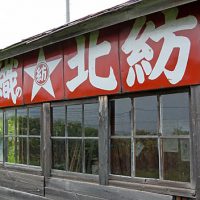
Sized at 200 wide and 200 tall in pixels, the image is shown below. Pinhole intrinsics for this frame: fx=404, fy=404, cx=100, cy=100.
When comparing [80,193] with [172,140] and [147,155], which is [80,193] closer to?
[147,155]

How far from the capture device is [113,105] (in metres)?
5.45

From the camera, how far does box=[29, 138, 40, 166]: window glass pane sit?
705cm

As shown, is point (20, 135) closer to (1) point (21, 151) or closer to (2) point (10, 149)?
(1) point (21, 151)

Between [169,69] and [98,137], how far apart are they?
5.18 ft

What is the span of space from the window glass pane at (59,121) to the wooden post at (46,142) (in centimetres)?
11

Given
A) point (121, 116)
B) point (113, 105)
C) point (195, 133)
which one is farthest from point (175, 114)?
point (113, 105)

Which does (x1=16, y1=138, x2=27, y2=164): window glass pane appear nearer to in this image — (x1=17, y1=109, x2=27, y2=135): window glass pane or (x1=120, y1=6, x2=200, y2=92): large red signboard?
(x1=17, y1=109, x2=27, y2=135): window glass pane

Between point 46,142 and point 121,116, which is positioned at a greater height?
point 121,116

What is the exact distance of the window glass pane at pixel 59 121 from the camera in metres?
6.40

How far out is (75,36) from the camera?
5809 millimetres

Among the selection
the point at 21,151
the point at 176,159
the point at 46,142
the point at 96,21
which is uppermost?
→ the point at 96,21

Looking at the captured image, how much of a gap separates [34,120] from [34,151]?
1.80 feet

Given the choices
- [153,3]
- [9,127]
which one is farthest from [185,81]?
[9,127]

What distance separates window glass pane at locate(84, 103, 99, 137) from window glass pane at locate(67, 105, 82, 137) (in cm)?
13
